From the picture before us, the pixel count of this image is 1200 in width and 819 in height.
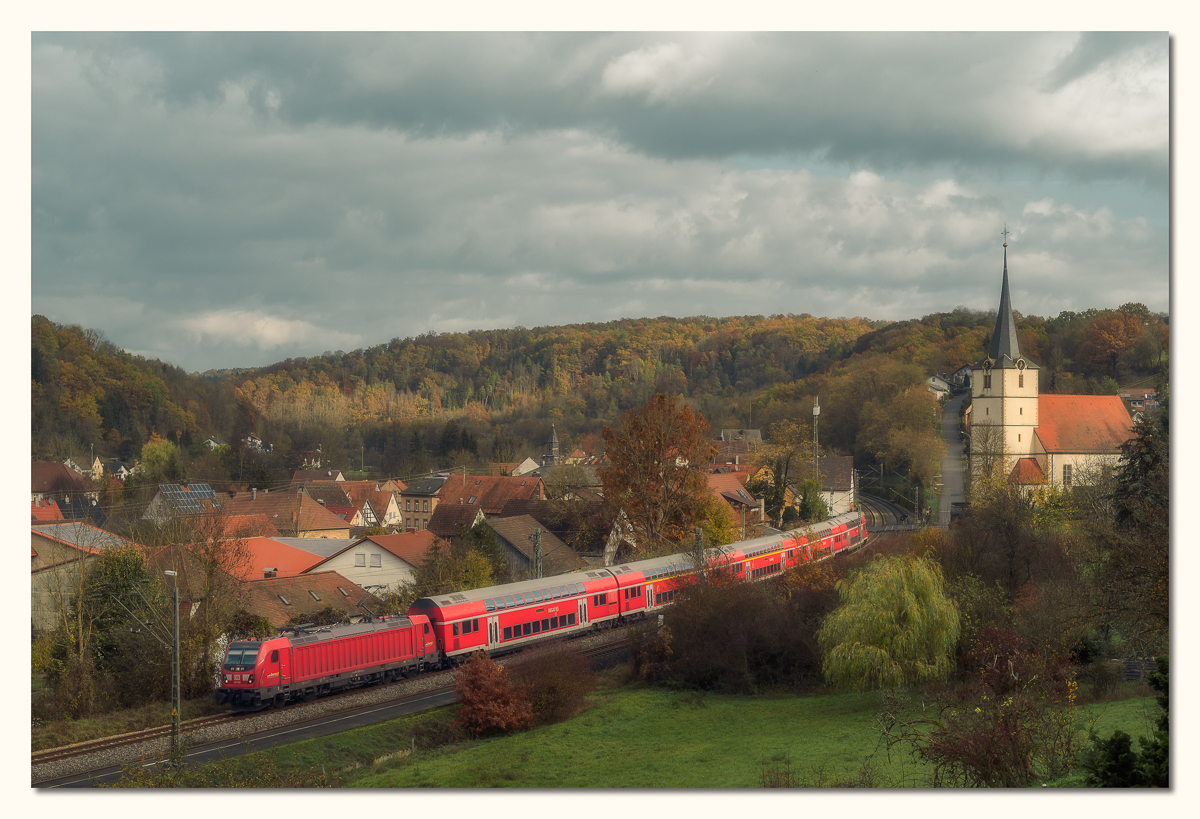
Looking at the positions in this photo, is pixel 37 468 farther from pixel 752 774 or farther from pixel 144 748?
pixel 752 774

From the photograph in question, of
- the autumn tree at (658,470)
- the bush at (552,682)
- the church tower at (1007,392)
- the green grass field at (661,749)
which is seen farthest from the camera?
the church tower at (1007,392)

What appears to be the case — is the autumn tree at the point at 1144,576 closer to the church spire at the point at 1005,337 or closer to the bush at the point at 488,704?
the bush at the point at 488,704

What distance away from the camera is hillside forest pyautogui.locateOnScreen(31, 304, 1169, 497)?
2827 inches

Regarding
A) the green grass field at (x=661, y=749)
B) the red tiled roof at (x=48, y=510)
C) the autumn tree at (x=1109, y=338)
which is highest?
the autumn tree at (x=1109, y=338)

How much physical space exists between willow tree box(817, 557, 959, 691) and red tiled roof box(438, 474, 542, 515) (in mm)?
38045

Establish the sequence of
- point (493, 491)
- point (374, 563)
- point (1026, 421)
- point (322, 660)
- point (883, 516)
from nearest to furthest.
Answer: point (322, 660), point (374, 563), point (493, 491), point (1026, 421), point (883, 516)

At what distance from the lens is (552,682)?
24.9 m

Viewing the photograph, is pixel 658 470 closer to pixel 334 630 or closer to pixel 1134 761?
pixel 334 630

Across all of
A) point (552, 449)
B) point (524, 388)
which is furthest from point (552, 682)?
point (524, 388)

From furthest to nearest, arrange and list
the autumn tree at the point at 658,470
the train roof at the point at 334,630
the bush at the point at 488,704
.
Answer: the autumn tree at the point at 658,470, the train roof at the point at 334,630, the bush at the point at 488,704

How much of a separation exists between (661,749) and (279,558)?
28.8 meters

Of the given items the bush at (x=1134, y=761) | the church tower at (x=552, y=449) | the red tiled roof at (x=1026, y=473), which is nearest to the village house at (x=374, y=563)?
the bush at (x=1134, y=761)

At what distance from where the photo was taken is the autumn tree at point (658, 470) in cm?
4438

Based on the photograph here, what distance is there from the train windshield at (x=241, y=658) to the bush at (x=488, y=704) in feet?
18.0
